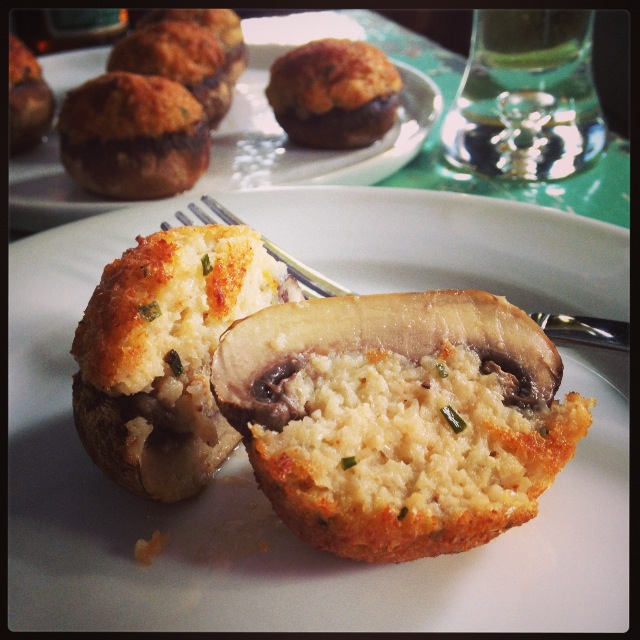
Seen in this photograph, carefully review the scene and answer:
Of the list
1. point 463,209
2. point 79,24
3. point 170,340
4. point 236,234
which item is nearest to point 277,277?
point 236,234

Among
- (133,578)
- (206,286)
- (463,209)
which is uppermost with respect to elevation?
(206,286)

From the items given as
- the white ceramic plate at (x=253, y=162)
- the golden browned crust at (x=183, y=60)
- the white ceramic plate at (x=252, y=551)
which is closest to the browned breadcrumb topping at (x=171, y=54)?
the golden browned crust at (x=183, y=60)

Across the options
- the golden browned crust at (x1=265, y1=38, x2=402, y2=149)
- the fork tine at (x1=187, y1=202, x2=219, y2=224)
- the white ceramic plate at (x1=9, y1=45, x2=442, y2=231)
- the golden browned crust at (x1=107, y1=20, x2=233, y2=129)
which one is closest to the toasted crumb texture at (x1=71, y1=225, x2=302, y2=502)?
the fork tine at (x1=187, y1=202, x2=219, y2=224)

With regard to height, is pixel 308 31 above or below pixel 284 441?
below

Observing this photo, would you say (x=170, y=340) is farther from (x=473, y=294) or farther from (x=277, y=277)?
(x=473, y=294)

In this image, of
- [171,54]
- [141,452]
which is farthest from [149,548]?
[171,54]

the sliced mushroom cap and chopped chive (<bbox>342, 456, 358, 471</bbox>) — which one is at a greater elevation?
the sliced mushroom cap

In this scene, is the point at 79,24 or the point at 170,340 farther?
the point at 79,24

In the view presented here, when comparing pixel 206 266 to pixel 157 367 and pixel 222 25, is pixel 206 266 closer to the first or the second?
pixel 157 367

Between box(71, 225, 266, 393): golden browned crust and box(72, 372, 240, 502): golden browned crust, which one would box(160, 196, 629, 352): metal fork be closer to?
box(71, 225, 266, 393): golden browned crust
